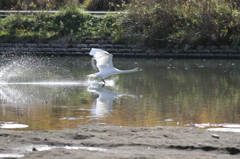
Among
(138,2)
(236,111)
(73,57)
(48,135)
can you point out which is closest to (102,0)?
(138,2)

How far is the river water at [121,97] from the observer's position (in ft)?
25.2

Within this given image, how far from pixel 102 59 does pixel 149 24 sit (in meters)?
11.2

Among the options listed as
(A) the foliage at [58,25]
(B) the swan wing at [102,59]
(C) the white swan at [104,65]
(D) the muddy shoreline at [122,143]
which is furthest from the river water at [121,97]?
(A) the foliage at [58,25]

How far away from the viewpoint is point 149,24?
78.1 ft

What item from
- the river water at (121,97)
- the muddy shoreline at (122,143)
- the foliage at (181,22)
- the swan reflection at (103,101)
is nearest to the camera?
the muddy shoreline at (122,143)

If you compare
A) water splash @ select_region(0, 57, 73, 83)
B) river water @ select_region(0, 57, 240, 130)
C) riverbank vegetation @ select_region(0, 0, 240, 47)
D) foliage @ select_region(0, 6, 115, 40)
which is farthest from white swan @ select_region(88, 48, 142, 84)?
foliage @ select_region(0, 6, 115, 40)

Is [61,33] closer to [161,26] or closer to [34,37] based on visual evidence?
[34,37]

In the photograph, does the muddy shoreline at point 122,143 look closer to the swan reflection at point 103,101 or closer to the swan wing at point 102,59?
the swan reflection at point 103,101

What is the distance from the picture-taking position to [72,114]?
821cm

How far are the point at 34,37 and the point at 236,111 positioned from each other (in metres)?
16.9

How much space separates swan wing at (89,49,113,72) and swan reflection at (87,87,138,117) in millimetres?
848

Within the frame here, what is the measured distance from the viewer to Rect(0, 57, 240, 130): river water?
768 cm

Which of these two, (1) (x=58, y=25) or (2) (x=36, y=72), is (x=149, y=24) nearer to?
(1) (x=58, y=25)

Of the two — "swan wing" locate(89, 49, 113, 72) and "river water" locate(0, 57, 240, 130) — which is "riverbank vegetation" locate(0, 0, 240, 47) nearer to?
"river water" locate(0, 57, 240, 130)
